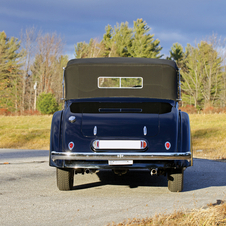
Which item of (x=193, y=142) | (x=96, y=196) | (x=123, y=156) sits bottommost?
(x=193, y=142)

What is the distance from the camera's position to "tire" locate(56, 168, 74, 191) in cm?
534

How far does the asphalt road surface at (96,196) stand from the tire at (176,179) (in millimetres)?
121

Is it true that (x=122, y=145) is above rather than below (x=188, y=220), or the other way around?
above

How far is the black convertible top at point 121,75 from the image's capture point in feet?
20.4

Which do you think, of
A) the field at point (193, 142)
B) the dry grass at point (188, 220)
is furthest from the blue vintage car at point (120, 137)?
the dry grass at point (188, 220)

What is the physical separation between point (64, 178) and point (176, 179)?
5.70 ft

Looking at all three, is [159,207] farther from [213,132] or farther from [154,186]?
[213,132]

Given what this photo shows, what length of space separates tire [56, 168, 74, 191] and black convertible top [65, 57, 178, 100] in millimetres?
1423

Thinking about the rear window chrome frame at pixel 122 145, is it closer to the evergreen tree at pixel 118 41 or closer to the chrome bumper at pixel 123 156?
the chrome bumper at pixel 123 156

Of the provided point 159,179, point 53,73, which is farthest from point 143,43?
point 159,179

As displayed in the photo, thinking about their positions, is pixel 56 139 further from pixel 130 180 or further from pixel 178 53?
pixel 178 53

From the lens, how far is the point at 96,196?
16.9 feet

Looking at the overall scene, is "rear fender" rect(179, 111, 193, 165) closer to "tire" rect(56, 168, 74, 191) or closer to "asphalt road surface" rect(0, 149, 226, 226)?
"asphalt road surface" rect(0, 149, 226, 226)

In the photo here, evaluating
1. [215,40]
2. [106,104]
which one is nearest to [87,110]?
[106,104]
